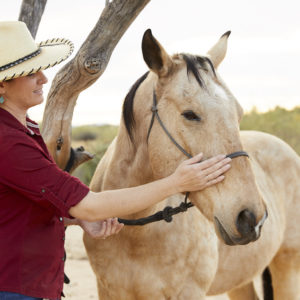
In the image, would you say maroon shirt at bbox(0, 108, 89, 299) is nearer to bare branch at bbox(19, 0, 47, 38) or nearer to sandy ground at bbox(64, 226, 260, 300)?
bare branch at bbox(19, 0, 47, 38)

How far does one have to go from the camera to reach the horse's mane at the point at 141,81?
2.38 meters

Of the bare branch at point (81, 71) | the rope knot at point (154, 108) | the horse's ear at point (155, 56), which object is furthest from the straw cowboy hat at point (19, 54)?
the bare branch at point (81, 71)

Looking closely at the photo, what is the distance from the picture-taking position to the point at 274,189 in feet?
14.5

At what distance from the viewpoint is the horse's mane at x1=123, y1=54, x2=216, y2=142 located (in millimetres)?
2379

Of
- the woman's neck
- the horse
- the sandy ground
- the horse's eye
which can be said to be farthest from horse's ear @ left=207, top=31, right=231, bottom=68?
the sandy ground

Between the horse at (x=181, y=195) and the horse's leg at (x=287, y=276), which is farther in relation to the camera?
the horse's leg at (x=287, y=276)

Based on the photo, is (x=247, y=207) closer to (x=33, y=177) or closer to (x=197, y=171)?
(x=197, y=171)

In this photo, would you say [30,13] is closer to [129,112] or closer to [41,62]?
[129,112]

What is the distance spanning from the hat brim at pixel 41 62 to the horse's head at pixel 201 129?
0.40 meters

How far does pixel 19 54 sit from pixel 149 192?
809 millimetres

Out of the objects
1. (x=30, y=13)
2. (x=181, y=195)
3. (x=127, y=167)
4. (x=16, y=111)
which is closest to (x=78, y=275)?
(x=30, y=13)

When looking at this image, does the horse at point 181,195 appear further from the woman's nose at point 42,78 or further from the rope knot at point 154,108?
the woman's nose at point 42,78

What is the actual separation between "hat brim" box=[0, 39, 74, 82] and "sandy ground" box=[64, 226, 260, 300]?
4.32 m

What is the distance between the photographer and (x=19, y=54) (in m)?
2.03
